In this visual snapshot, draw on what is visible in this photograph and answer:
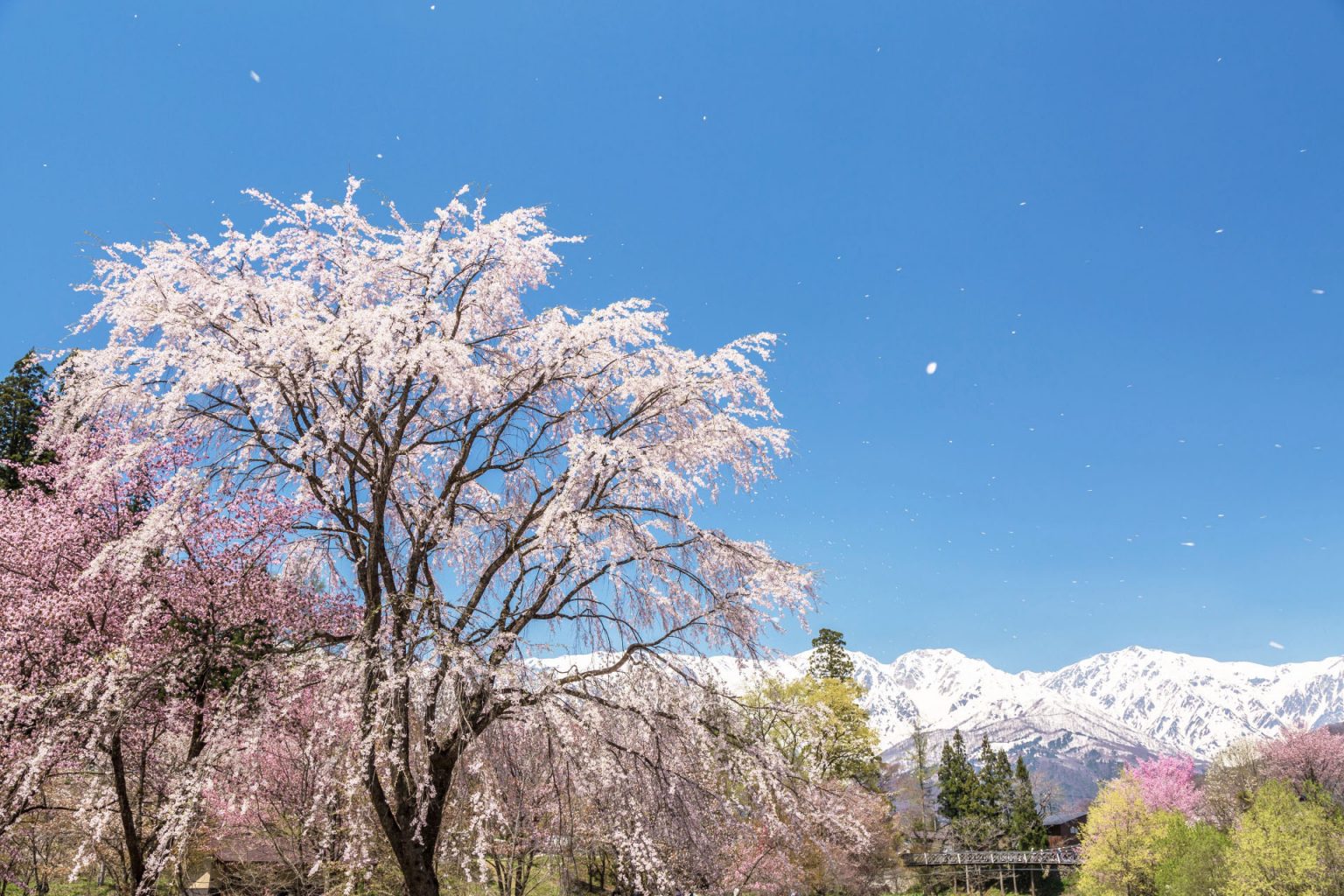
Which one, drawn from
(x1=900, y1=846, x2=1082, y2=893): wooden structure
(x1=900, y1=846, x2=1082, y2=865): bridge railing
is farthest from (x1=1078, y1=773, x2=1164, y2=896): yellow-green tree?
(x1=900, y1=846, x2=1082, y2=865): bridge railing

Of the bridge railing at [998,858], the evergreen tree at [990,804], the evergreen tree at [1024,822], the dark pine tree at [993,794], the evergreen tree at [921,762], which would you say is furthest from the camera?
the evergreen tree at [1024,822]

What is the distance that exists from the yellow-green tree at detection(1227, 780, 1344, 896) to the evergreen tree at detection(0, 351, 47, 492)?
4132cm

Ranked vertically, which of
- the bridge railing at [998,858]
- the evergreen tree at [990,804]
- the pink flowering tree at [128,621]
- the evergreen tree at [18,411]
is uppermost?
the evergreen tree at [18,411]

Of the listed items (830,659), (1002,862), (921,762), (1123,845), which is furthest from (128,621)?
(921,762)

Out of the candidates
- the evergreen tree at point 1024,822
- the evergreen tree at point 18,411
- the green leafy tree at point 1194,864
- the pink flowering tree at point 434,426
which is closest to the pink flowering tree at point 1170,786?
the evergreen tree at point 1024,822

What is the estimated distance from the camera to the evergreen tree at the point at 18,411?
2970 cm

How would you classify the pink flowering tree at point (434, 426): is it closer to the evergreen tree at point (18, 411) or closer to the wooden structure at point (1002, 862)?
the evergreen tree at point (18, 411)

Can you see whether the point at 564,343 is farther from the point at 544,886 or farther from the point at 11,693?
the point at 544,886

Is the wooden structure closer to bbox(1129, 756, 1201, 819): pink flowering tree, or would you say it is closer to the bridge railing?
the bridge railing

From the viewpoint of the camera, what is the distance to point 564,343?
9.55 m

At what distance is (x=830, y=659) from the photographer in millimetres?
39438

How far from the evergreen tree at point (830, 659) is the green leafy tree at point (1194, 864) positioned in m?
13.7

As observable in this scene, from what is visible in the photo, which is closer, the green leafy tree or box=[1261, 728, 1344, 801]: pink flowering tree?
the green leafy tree

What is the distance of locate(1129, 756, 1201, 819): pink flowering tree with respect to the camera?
52094 mm
